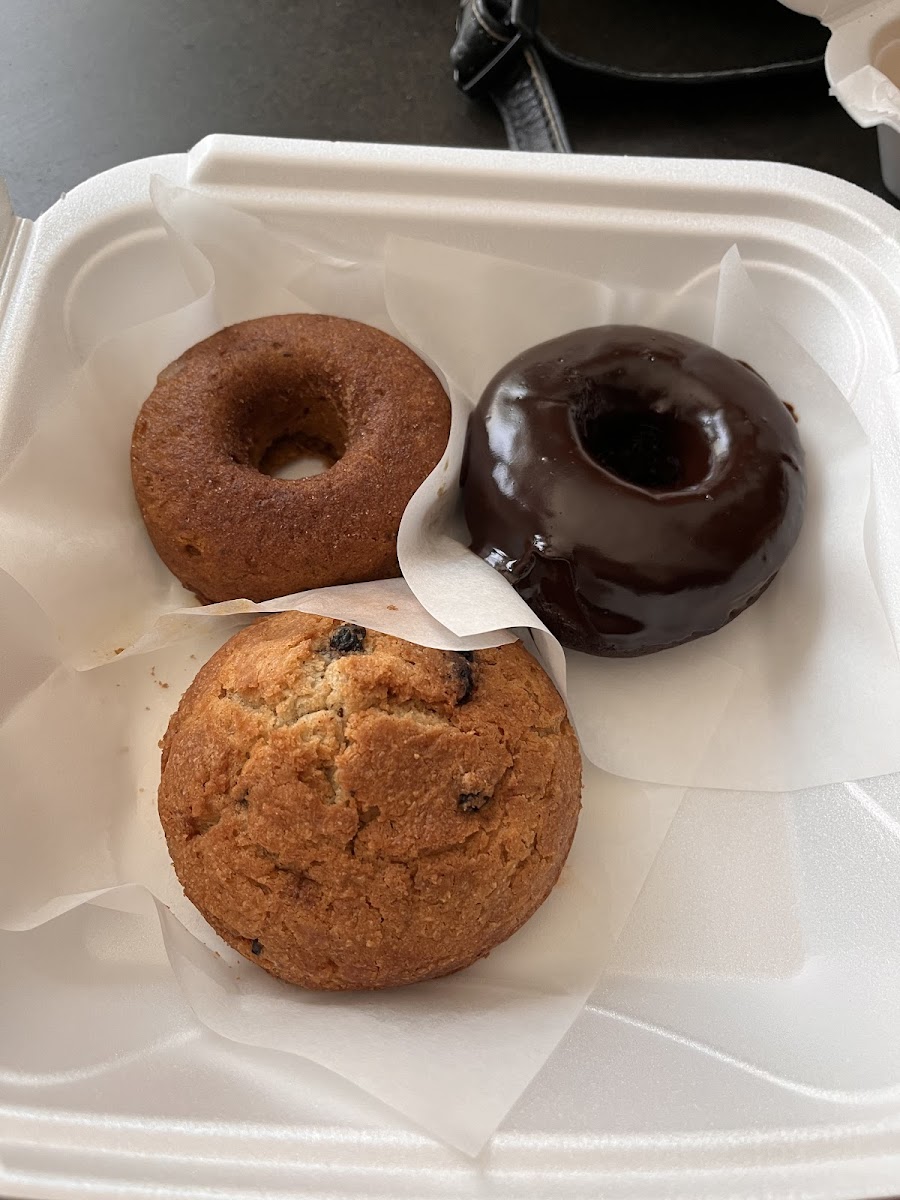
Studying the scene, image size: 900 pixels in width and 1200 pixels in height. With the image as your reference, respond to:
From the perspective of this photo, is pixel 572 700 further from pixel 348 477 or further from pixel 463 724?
pixel 348 477

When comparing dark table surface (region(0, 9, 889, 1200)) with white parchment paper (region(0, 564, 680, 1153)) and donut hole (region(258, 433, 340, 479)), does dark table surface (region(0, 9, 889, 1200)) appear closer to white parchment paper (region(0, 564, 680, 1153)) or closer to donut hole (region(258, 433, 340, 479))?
donut hole (region(258, 433, 340, 479))

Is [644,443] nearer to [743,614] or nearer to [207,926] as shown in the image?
[743,614]

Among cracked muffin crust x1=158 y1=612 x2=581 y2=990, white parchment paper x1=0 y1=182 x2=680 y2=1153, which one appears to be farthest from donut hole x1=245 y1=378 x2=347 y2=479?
cracked muffin crust x1=158 y1=612 x2=581 y2=990

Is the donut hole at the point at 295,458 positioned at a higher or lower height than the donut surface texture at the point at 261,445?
lower

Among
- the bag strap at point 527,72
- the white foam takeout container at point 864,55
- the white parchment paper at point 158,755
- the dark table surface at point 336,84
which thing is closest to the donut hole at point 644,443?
the white parchment paper at point 158,755

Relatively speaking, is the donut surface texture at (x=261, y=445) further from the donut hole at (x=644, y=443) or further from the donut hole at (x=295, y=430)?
the donut hole at (x=644, y=443)

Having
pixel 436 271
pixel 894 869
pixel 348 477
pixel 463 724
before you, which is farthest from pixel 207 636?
pixel 894 869

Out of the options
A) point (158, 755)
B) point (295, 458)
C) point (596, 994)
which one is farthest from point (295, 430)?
point (596, 994)
